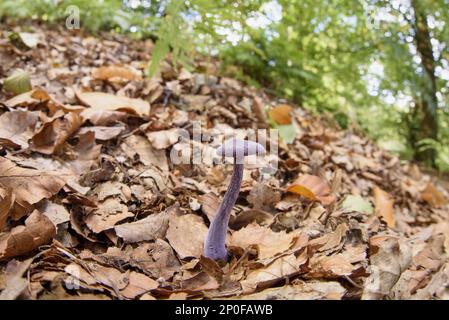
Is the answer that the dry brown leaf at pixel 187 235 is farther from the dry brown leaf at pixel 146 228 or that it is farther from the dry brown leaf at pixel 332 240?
the dry brown leaf at pixel 332 240

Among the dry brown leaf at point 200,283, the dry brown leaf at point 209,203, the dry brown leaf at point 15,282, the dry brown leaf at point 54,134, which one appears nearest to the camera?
the dry brown leaf at point 15,282

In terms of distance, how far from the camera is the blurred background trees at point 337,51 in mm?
4359

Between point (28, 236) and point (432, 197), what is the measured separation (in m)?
3.93

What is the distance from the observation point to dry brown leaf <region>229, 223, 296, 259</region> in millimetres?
1772

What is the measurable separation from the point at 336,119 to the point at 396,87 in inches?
37.6

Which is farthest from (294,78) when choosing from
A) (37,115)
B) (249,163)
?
(37,115)

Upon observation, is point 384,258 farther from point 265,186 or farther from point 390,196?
point 390,196

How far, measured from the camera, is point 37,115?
2338mm

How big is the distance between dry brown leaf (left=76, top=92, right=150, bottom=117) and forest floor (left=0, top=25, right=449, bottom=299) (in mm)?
14

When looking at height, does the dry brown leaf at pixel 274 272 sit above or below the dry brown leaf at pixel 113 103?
below

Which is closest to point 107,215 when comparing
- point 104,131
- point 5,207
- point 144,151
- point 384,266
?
point 5,207

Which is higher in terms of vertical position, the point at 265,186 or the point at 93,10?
the point at 93,10

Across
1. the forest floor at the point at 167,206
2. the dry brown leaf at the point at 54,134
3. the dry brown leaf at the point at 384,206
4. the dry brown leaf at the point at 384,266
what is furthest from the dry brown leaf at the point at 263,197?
the dry brown leaf at the point at 54,134

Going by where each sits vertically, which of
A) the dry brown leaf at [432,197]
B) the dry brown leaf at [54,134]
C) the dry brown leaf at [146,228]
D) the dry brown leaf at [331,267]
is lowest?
the dry brown leaf at [432,197]
